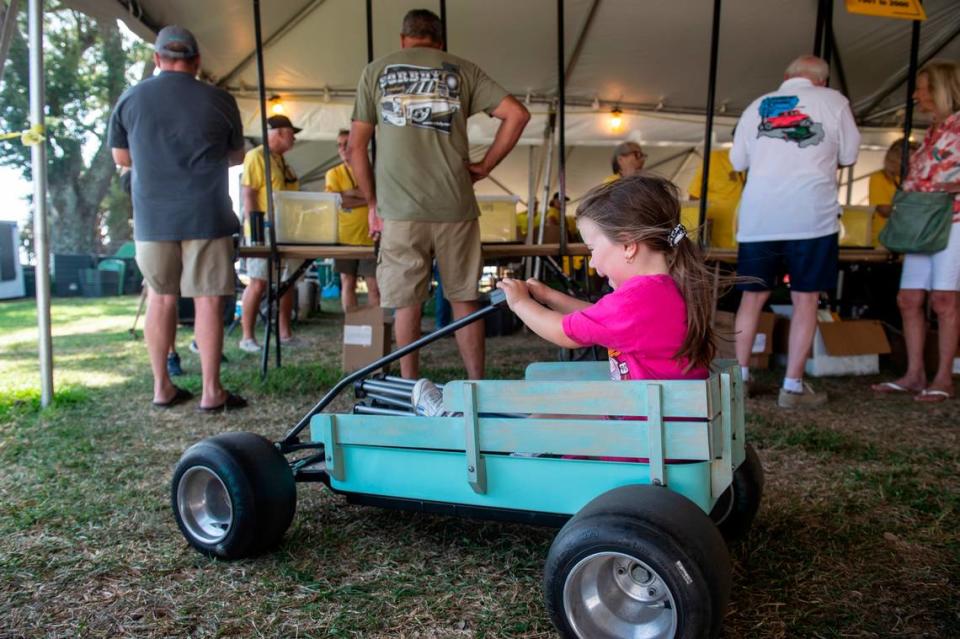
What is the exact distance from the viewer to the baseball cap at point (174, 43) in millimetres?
3312

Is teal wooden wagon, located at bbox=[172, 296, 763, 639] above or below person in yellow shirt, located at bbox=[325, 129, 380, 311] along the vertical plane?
below

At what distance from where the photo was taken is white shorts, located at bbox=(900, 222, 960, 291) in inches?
140

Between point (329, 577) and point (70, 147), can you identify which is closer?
point (329, 577)

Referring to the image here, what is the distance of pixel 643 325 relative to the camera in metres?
1.58

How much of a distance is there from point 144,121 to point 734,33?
190 inches

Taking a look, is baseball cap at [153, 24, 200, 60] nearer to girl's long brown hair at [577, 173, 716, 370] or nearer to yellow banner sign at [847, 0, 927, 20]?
girl's long brown hair at [577, 173, 716, 370]

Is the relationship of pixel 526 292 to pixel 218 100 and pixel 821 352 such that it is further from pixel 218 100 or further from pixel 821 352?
pixel 821 352

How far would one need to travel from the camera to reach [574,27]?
5.94m

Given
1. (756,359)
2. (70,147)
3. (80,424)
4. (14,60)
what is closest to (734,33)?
(756,359)

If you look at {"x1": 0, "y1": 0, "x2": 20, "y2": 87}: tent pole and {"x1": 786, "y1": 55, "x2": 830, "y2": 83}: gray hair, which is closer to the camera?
{"x1": 0, "y1": 0, "x2": 20, "y2": 87}: tent pole

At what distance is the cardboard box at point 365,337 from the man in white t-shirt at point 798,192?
2202 mm

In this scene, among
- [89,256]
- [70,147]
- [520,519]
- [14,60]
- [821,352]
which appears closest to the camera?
[520,519]

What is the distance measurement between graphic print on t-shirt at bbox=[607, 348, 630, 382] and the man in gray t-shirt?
234 centimetres

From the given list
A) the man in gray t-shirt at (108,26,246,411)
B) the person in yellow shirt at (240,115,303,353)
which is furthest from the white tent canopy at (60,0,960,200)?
the man in gray t-shirt at (108,26,246,411)
